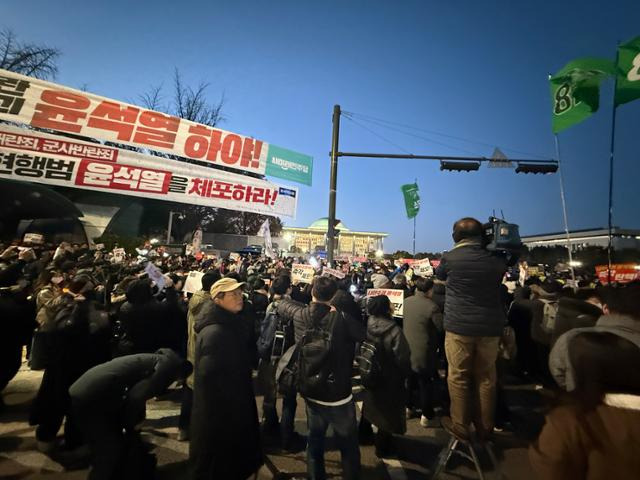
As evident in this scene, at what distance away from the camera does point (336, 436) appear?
2.75 meters

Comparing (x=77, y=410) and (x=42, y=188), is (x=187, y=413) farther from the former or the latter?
(x=42, y=188)

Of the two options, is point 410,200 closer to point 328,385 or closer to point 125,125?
point 125,125

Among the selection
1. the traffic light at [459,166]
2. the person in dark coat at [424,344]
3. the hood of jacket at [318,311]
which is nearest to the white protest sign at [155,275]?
the hood of jacket at [318,311]

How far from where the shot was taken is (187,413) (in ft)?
12.9

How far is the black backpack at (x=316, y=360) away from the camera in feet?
8.89

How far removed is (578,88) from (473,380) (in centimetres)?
697

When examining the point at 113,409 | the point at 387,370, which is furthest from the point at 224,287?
the point at 387,370

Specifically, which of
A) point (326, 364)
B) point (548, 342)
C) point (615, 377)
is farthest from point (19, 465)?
point (548, 342)

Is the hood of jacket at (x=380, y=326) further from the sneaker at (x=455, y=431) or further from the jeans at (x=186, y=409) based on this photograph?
the jeans at (x=186, y=409)

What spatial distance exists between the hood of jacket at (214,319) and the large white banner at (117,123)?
653 cm

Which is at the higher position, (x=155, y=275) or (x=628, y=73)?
(x=628, y=73)

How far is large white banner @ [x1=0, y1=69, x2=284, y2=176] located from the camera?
7.32m

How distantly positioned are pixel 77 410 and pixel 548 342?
260 inches

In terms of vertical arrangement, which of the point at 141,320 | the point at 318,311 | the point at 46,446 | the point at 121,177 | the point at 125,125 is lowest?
the point at 46,446
